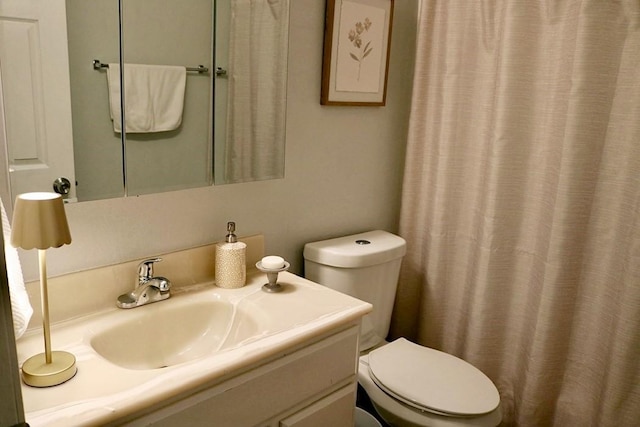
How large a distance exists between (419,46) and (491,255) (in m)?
0.84

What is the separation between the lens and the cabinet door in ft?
4.17

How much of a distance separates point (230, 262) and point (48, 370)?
1.87 feet

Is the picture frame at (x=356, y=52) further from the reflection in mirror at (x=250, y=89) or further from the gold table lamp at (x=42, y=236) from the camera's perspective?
the gold table lamp at (x=42, y=236)

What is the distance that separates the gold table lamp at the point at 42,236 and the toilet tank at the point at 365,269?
92 centimetres

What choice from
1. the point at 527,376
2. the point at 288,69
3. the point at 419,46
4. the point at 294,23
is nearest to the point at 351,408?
the point at 527,376

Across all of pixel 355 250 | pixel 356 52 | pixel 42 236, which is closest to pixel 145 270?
pixel 42 236

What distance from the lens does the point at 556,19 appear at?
Result: 1654 mm

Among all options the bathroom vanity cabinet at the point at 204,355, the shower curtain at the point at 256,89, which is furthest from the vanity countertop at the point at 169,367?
the shower curtain at the point at 256,89

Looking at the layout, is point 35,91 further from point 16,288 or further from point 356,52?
point 356,52

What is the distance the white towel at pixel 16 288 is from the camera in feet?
3.37

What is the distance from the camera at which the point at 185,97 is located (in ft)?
4.57

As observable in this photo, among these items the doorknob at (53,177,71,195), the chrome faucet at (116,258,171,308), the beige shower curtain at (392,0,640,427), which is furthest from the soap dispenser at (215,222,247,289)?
the beige shower curtain at (392,0,640,427)

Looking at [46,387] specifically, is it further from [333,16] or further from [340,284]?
[333,16]

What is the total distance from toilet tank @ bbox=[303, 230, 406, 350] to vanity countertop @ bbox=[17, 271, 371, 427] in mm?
241
